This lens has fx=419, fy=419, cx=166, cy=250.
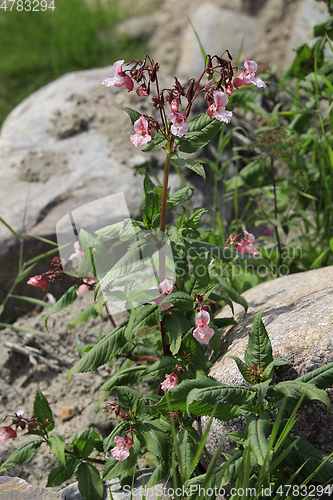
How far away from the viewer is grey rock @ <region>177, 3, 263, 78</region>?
16.6ft

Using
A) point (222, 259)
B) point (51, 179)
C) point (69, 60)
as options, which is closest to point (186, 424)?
point (222, 259)

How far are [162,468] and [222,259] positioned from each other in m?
0.82

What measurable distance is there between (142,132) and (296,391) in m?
1.02

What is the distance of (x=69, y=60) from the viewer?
5293mm

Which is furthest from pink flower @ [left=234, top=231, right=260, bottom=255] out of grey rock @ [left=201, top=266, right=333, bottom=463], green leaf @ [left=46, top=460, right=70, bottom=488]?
green leaf @ [left=46, top=460, right=70, bottom=488]

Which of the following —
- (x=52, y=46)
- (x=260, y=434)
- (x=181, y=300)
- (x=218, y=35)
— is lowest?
(x=260, y=434)

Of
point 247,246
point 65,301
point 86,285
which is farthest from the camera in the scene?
point 247,246

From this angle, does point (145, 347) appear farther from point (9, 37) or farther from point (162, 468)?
point (9, 37)

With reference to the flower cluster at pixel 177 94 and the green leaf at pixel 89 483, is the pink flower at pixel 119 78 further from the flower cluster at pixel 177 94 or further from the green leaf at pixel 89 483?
the green leaf at pixel 89 483

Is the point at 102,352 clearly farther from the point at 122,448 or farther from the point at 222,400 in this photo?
the point at 222,400

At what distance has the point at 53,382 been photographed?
2.43 m

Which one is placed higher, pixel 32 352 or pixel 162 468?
pixel 32 352

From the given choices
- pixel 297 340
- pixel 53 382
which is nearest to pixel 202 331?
pixel 297 340

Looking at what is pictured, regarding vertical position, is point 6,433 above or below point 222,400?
below
